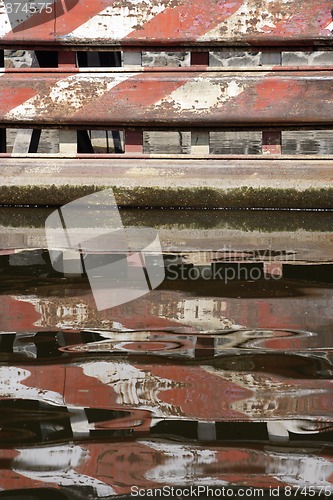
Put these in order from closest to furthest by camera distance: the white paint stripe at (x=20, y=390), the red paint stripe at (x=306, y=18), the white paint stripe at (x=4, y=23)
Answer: the white paint stripe at (x=20, y=390), the red paint stripe at (x=306, y=18), the white paint stripe at (x=4, y=23)

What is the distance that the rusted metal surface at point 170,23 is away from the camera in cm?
295

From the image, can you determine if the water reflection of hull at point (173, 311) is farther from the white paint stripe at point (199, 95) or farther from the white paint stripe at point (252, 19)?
the white paint stripe at point (252, 19)

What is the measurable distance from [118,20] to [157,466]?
229 centimetres

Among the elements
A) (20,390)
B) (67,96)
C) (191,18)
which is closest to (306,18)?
(191,18)

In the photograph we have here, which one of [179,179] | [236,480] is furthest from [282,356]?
[179,179]

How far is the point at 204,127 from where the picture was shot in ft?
9.97

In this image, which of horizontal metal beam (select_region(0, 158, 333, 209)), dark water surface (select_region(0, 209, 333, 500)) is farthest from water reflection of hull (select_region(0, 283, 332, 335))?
horizontal metal beam (select_region(0, 158, 333, 209))

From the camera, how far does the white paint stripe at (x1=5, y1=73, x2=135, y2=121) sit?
3.03 metres

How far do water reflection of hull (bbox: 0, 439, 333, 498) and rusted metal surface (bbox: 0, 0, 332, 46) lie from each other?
215 centimetres

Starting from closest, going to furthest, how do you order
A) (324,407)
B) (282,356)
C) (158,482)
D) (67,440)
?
(158,482)
(67,440)
(324,407)
(282,356)

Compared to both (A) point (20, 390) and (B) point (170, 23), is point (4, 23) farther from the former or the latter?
(A) point (20, 390)

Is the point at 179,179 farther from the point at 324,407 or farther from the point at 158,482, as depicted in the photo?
the point at 158,482

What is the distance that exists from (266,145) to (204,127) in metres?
0.24

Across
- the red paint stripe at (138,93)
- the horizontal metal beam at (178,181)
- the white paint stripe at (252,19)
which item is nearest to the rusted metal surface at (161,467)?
the horizontal metal beam at (178,181)
